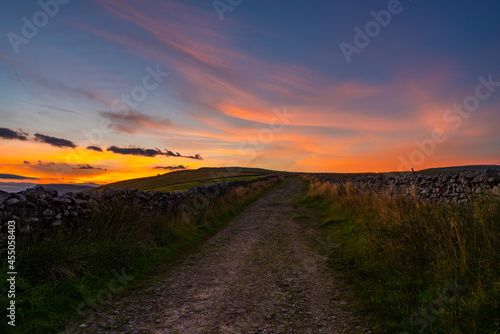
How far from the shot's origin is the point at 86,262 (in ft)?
20.2

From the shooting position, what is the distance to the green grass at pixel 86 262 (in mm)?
4746

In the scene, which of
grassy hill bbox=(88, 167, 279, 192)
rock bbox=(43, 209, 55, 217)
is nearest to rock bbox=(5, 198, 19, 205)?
rock bbox=(43, 209, 55, 217)

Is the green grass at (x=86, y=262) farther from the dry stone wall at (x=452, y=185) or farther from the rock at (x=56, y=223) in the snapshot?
the dry stone wall at (x=452, y=185)

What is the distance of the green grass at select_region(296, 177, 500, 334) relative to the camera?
4.00m

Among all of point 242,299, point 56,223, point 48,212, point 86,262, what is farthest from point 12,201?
point 242,299

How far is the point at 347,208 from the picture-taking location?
14.2 meters

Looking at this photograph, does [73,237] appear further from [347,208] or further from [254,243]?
[347,208]

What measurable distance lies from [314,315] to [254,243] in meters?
5.20

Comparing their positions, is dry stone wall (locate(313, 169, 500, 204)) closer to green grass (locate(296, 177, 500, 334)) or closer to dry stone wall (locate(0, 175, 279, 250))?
green grass (locate(296, 177, 500, 334))

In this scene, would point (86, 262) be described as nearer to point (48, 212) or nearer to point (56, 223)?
point (56, 223)

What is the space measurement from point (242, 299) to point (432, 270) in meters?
3.85

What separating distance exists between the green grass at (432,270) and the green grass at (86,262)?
5.15 m

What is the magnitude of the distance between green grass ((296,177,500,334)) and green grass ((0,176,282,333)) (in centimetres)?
515

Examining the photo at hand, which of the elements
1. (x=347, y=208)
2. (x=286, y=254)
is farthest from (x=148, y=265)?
(x=347, y=208)
